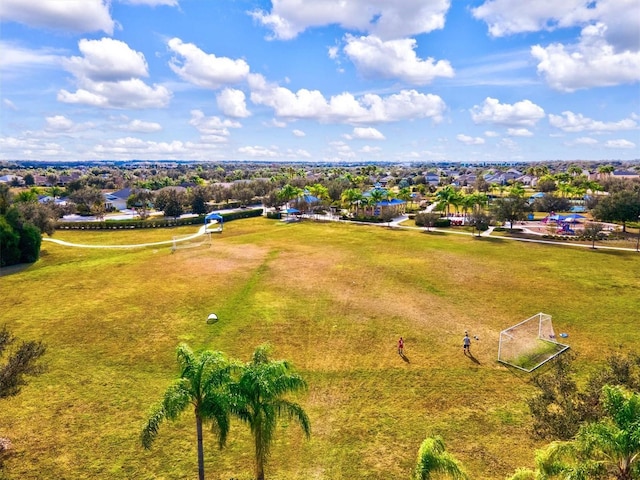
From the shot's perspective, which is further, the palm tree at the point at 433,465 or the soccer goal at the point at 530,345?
the soccer goal at the point at 530,345

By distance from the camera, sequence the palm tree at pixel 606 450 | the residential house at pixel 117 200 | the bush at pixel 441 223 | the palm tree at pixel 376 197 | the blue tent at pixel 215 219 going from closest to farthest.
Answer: the palm tree at pixel 606 450, the blue tent at pixel 215 219, the bush at pixel 441 223, the palm tree at pixel 376 197, the residential house at pixel 117 200

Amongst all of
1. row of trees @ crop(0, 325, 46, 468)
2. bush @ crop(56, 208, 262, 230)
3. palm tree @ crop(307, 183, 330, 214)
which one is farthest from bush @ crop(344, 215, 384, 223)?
row of trees @ crop(0, 325, 46, 468)

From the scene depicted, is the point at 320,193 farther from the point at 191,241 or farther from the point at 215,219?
the point at 191,241

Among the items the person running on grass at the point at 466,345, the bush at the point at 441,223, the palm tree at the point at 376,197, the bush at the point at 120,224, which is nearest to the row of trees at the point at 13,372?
the person running on grass at the point at 466,345

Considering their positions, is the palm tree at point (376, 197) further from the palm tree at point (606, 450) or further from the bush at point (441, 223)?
the palm tree at point (606, 450)

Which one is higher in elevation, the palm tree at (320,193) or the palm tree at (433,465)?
the palm tree at (320,193)

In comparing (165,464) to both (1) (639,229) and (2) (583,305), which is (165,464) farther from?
(1) (639,229)

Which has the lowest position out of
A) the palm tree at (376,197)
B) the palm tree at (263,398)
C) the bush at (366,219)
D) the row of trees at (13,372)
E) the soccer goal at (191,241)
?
the soccer goal at (191,241)
